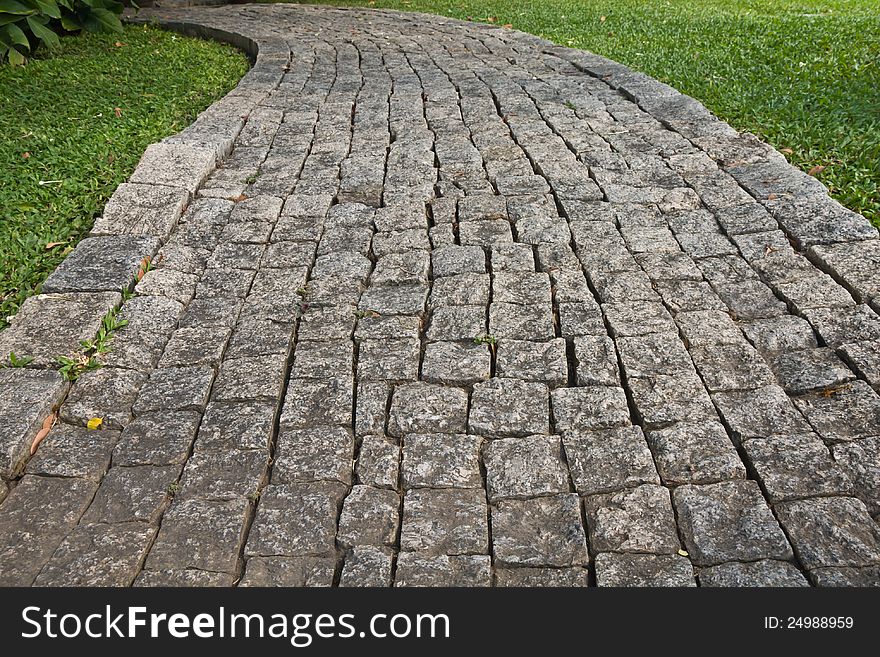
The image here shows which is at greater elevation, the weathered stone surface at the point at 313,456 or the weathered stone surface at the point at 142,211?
the weathered stone surface at the point at 142,211

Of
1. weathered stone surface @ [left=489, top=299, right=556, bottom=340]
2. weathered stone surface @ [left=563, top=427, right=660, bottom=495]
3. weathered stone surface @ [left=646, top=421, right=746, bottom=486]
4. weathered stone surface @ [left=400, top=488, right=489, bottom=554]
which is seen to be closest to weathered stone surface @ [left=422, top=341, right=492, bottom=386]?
weathered stone surface @ [left=489, top=299, right=556, bottom=340]

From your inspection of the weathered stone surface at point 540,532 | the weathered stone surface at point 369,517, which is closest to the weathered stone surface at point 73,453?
the weathered stone surface at point 369,517

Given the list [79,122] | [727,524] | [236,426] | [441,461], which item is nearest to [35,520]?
[236,426]

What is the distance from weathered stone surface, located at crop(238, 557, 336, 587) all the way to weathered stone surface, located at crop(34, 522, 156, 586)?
35cm

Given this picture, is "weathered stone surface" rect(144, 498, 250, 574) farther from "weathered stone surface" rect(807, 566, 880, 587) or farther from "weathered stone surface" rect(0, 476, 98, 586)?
"weathered stone surface" rect(807, 566, 880, 587)

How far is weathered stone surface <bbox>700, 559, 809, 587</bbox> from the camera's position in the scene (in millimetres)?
2201

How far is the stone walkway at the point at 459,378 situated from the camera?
7.89ft

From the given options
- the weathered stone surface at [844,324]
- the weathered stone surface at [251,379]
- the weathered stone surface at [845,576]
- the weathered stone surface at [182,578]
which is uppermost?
the weathered stone surface at [844,324]

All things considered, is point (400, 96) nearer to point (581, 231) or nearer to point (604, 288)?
point (581, 231)

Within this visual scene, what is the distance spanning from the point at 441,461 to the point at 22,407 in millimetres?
1572

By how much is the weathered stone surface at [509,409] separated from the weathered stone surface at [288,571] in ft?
2.57

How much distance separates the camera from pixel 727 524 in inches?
94.8

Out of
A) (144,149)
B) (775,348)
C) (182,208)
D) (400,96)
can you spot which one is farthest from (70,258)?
(400,96)

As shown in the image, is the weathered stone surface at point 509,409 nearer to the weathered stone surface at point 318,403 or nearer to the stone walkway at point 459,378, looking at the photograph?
the stone walkway at point 459,378
